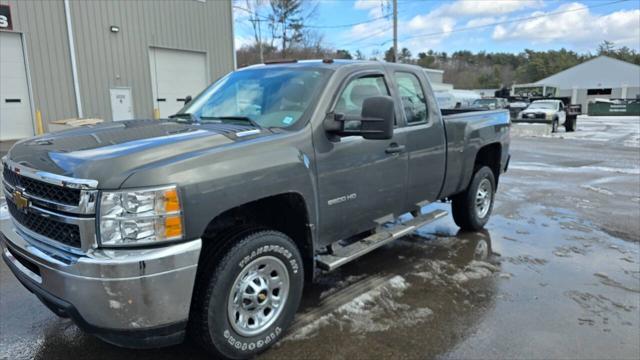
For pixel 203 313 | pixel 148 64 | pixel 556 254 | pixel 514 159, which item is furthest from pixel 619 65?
pixel 203 313

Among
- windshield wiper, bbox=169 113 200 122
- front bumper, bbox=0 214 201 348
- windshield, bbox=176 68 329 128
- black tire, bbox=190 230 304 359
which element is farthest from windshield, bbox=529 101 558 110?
front bumper, bbox=0 214 201 348

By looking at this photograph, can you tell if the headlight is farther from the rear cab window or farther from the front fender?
the rear cab window

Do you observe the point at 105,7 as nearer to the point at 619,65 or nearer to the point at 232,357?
the point at 232,357

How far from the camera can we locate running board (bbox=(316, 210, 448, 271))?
3.48 meters

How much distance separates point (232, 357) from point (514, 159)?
477 inches

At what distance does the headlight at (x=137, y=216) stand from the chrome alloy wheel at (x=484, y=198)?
440 centimetres

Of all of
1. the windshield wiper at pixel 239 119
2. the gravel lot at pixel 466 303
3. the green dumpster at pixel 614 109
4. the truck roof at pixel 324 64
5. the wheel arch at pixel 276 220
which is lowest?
the gravel lot at pixel 466 303

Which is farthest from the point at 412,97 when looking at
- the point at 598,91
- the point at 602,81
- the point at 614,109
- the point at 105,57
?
the point at 602,81

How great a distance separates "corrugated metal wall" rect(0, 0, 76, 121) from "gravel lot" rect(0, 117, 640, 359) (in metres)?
12.0

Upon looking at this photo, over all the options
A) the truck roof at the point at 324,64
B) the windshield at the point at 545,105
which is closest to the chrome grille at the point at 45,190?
the truck roof at the point at 324,64

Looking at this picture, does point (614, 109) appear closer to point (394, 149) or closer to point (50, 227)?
point (394, 149)

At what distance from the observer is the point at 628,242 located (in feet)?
18.0

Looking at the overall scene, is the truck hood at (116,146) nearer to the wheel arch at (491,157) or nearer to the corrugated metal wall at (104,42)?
the wheel arch at (491,157)

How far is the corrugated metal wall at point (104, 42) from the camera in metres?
14.1
